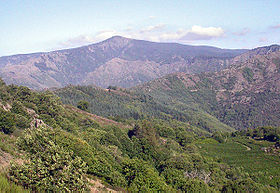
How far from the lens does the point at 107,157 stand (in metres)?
37.0

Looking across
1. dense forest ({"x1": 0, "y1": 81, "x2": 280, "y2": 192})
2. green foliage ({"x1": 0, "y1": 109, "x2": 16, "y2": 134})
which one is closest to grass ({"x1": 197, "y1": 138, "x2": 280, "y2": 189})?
dense forest ({"x1": 0, "y1": 81, "x2": 280, "y2": 192})

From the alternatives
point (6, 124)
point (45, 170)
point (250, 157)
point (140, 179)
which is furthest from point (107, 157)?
point (250, 157)

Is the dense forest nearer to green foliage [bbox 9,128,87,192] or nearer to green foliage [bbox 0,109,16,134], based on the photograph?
green foliage [bbox 9,128,87,192]

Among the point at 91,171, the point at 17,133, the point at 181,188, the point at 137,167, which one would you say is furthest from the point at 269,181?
the point at 17,133

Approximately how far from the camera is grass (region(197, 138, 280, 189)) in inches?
2572

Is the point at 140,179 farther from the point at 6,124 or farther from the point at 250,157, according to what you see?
the point at 250,157

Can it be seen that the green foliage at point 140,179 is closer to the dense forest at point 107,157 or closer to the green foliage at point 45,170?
the dense forest at point 107,157

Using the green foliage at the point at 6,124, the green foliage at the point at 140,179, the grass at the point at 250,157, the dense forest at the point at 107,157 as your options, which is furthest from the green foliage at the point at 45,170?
the grass at the point at 250,157

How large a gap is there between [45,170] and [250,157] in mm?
83926

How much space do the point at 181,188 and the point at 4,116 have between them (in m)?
30.1

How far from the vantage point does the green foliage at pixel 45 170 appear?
13.3 metres

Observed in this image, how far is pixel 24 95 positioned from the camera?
2574 inches

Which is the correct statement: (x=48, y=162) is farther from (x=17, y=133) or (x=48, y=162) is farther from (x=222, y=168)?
(x=222, y=168)

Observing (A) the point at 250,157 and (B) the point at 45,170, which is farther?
(A) the point at 250,157
